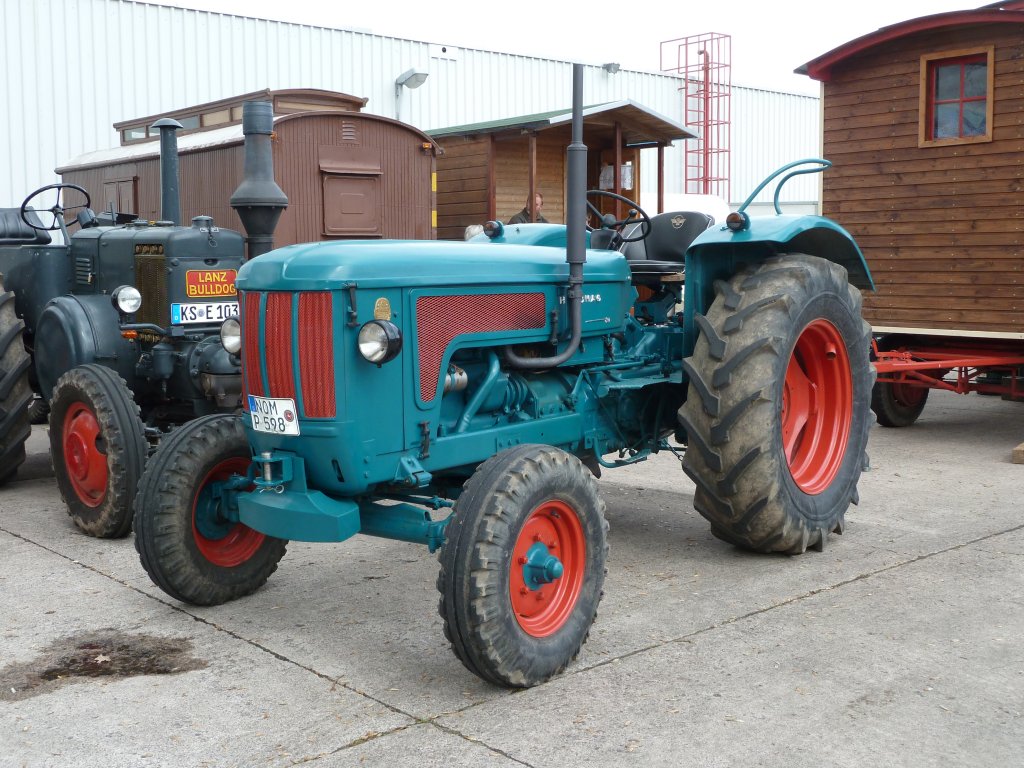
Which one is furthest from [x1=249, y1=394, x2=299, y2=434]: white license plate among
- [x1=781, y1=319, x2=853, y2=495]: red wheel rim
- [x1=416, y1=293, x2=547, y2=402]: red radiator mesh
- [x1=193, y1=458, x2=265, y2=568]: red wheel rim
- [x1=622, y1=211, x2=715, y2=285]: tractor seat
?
[x1=781, y1=319, x2=853, y2=495]: red wheel rim

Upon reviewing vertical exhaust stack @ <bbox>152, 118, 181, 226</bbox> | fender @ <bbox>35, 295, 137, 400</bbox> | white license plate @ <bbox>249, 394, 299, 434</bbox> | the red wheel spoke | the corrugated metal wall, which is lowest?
the red wheel spoke

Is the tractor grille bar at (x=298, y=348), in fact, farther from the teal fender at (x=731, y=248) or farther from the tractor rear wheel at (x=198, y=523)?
the teal fender at (x=731, y=248)

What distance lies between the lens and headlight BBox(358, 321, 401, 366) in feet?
10.8

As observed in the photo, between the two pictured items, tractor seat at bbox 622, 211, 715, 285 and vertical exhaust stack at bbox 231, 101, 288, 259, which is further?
vertical exhaust stack at bbox 231, 101, 288, 259

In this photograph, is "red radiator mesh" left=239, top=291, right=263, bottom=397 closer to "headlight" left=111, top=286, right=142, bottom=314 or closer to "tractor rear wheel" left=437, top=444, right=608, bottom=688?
"tractor rear wheel" left=437, top=444, right=608, bottom=688

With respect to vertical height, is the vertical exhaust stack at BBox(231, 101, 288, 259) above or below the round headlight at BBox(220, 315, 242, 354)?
above

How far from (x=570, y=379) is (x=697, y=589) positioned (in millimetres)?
942

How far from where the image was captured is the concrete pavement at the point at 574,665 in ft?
9.59

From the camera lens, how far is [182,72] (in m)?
13.5

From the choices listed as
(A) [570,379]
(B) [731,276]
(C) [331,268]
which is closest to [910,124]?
(B) [731,276]

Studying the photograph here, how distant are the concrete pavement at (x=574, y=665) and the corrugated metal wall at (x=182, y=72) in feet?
27.2

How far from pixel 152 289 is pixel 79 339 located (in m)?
0.45

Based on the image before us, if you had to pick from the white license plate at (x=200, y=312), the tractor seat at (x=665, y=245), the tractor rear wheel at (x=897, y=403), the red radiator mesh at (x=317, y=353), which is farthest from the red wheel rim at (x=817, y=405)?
the tractor rear wheel at (x=897, y=403)

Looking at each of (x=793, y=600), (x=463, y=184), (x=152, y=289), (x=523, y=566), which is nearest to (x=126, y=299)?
(x=152, y=289)
